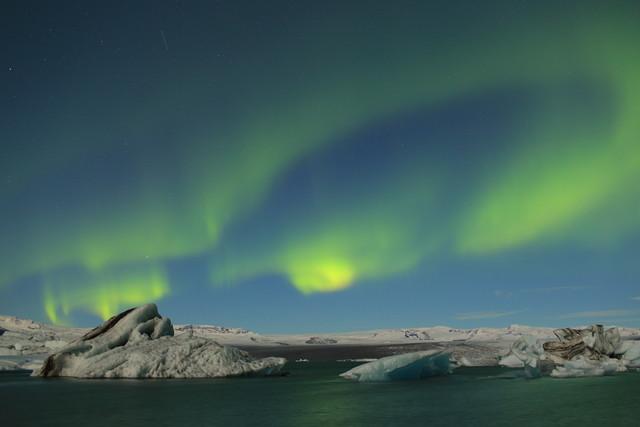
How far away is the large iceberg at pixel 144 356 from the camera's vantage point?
34.3 meters

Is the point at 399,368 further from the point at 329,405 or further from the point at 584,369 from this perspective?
the point at 329,405

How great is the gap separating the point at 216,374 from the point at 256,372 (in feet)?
9.01

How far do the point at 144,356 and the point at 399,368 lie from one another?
47.7 feet

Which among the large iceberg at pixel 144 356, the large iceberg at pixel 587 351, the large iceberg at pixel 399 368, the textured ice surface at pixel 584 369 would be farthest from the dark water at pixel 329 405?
the large iceberg at pixel 587 351

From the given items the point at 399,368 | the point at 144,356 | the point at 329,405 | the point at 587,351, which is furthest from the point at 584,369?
the point at 144,356

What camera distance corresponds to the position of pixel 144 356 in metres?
34.1

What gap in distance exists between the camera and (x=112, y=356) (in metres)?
35.5

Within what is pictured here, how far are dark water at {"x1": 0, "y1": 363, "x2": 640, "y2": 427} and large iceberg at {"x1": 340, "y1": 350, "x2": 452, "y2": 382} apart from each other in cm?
336

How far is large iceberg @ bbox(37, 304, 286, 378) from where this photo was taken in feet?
112

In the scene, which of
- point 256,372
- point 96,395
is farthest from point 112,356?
point 96,395

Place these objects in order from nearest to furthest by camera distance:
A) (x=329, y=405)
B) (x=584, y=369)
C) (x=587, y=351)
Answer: (x=329, y=405)
(x=584, y=369)
(x=587, y=351)

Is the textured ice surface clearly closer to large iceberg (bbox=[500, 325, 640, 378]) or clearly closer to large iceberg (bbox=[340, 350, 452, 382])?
large iceberg (bbox=[500, 325, 640, 378])

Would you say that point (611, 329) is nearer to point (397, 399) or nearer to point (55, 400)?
point (397, 399)

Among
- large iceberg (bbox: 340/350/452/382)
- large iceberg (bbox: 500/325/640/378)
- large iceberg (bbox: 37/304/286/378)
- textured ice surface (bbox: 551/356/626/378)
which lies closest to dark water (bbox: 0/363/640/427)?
large iceberg (bbox: 340/350/452/382)
